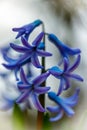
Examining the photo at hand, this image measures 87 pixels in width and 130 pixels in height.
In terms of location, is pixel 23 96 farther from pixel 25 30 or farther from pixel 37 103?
pixel 25 30

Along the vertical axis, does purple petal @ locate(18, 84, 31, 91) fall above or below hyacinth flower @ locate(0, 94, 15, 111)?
above

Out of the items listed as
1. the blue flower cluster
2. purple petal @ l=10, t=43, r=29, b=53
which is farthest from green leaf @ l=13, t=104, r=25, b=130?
purple petal @ l=10, t=43, r=29, b=53

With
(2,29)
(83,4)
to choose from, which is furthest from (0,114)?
(83,4)

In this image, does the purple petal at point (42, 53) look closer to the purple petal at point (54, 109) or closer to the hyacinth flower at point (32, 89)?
the hyacinth flower at point (32, 89)

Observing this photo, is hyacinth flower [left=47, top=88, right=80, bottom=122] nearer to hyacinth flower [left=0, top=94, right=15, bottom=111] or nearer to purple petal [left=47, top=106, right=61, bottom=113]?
purple petal [left=47, top=106, right=61, bottom=113]

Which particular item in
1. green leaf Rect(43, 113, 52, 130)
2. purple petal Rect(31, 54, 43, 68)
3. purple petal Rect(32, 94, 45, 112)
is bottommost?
green leaf Rect(43, 113, 52, 130)

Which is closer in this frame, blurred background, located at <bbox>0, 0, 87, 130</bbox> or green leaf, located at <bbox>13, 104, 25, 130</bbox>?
green leaf, located at <bbox>13, 104, 25, 130</bbox>
